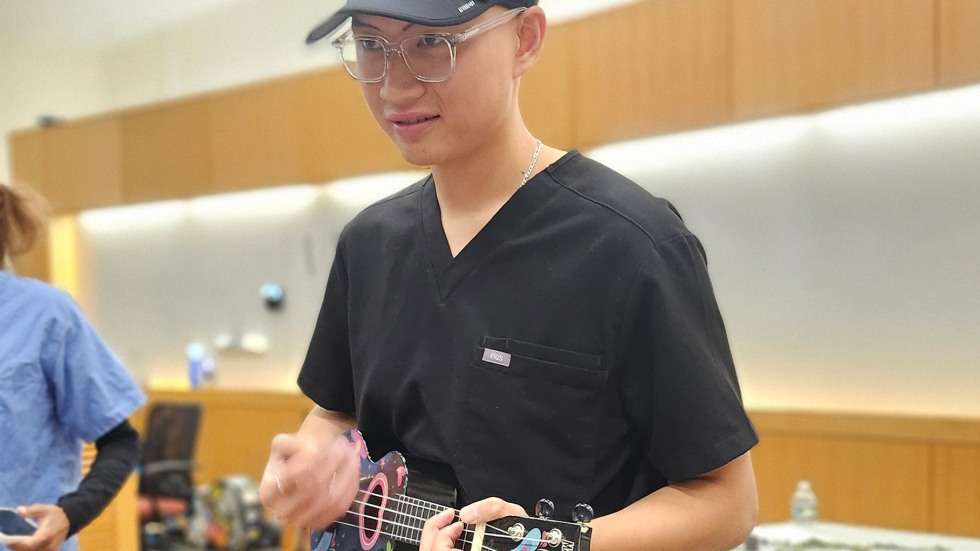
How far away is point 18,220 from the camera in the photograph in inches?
87.8

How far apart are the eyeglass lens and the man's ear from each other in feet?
0.40

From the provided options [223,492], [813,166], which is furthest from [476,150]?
[223,492]

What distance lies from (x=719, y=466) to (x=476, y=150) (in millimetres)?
473

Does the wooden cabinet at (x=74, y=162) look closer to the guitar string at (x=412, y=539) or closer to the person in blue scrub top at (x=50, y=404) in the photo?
the person in blue scrub top at (x=50, y=404)

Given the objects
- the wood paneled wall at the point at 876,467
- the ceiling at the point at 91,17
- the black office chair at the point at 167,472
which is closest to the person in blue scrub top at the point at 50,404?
the wood paneled wall at the point at 876,467

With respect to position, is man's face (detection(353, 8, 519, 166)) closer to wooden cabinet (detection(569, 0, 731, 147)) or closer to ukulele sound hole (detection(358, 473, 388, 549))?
ukulele sound hole (detection(358, 473, 388, 549))

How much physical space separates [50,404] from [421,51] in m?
1.35

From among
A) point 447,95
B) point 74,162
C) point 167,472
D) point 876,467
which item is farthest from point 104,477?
point 74,162

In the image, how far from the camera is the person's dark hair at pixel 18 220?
2.21m

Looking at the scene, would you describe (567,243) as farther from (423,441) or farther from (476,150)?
(423,441)

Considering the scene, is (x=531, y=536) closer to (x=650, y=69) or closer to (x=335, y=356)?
(x=335, y=356)

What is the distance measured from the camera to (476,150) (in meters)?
1.27

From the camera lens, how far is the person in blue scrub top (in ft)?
6.58

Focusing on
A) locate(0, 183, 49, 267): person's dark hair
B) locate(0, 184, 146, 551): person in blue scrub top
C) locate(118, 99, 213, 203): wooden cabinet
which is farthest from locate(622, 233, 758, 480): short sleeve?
locate(118, 99, 213, 203): wooden cabinet
